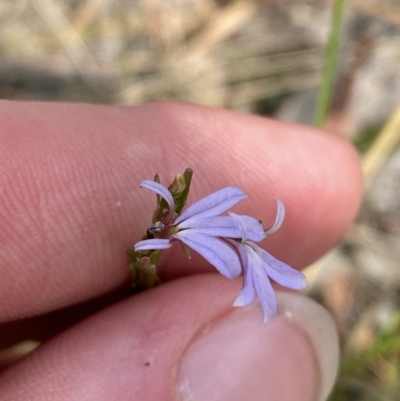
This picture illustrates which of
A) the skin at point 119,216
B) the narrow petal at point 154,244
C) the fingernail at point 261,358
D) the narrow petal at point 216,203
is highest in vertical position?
the narrow petal at point 216,203

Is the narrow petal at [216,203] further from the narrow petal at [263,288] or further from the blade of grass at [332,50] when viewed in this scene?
the blade of grass at [332,50]

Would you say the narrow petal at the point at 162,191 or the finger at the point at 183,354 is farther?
the finger at the point at 183,354

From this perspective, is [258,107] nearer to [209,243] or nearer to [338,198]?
[338,198]

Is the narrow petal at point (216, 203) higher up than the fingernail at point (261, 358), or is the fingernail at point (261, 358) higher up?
the narrow petal at point (216, 203)

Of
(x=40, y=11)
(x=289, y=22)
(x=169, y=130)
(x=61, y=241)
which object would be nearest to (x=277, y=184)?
(x=169, y=130)

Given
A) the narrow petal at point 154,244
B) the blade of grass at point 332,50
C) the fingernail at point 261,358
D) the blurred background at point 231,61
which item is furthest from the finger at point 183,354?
the blurred background at point 231,61

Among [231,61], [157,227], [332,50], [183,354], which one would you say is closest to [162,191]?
[157,227]
